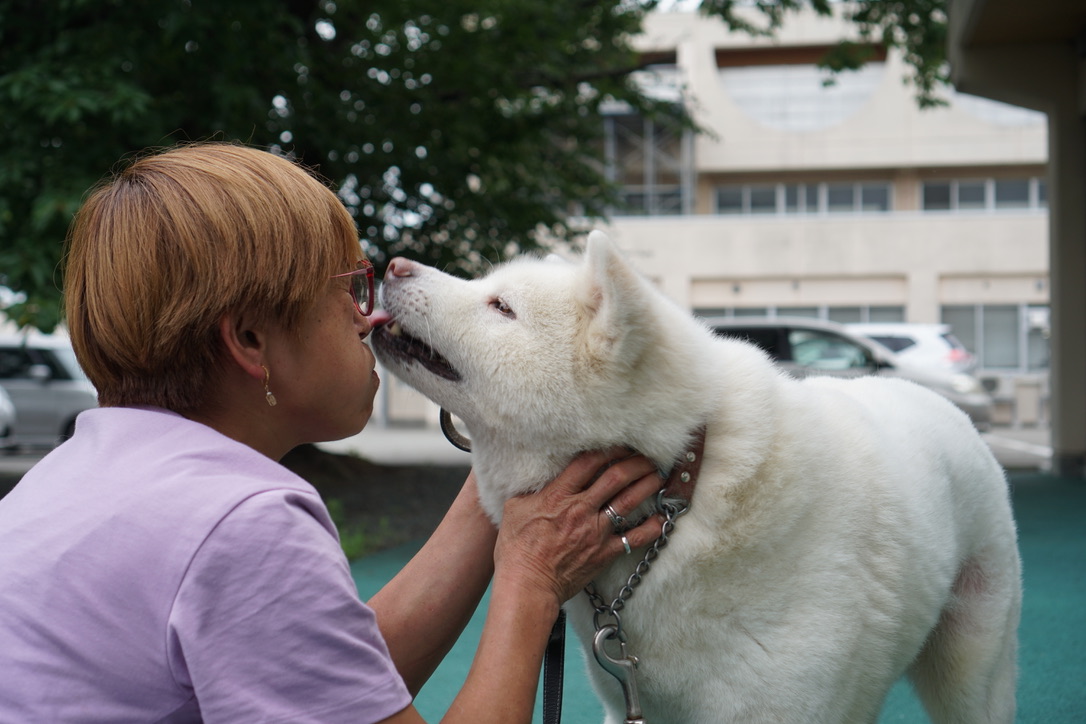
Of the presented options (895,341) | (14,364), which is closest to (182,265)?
(14,364)

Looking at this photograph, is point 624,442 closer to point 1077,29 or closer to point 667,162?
point 1077,29

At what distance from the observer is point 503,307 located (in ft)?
6.53

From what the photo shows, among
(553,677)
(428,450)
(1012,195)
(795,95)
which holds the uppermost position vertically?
(795,95)

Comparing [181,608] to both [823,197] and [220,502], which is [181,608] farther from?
[823,197]

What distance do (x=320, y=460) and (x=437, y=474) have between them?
1629 mm

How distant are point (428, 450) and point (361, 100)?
877 cm

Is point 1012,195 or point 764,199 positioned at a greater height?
point 764,199

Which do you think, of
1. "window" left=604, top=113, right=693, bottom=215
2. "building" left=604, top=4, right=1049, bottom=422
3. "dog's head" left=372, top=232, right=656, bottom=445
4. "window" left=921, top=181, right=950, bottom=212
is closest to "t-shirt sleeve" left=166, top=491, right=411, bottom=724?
"dog's head" left=372, top=232, right=656, bottom=445

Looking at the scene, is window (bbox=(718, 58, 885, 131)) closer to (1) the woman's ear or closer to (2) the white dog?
(2) the white dog

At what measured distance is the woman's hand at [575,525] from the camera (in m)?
1.80

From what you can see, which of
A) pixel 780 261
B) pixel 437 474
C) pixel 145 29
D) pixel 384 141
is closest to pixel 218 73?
pixel 145 29

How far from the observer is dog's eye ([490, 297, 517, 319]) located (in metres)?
1.97

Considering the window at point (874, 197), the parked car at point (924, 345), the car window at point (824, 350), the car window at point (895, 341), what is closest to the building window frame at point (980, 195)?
the window at point (874, 197)

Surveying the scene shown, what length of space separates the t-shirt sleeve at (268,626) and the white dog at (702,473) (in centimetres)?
70
